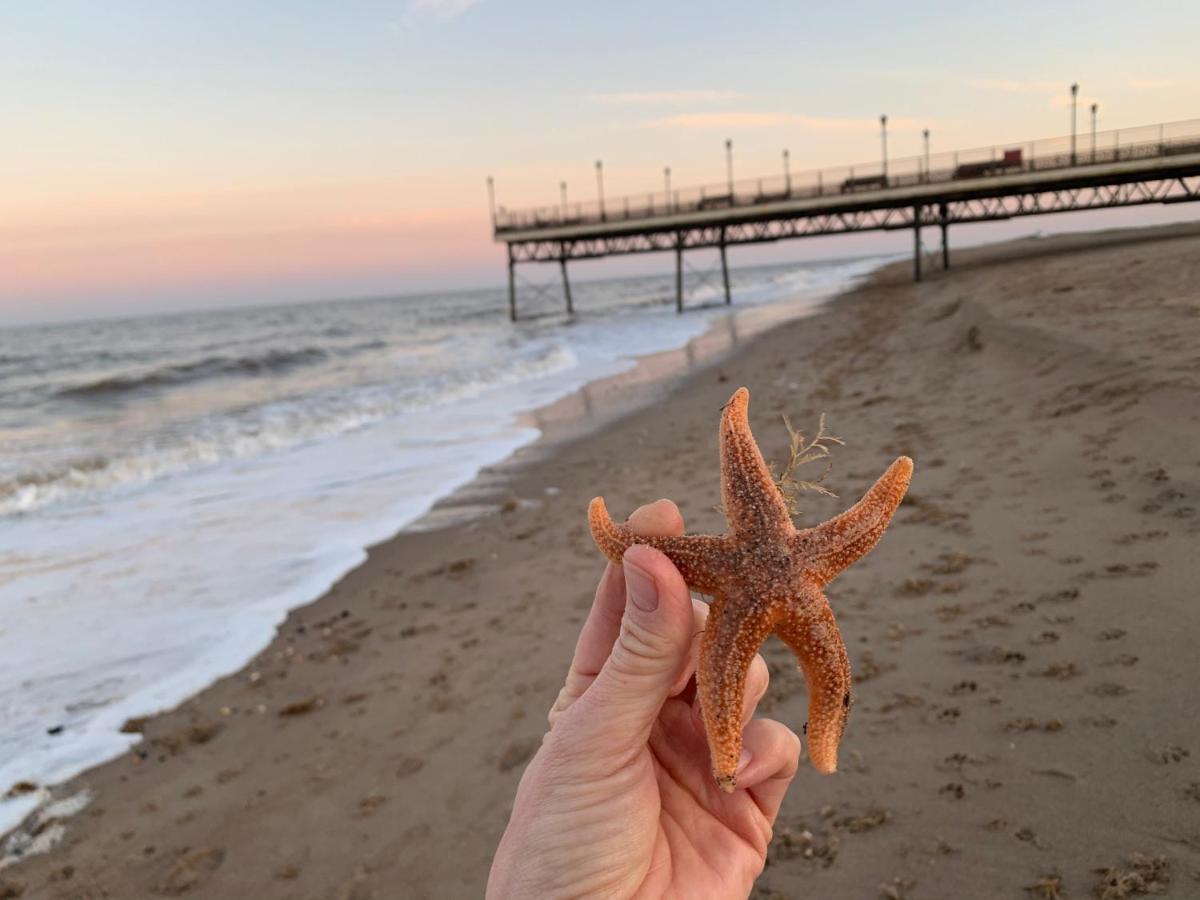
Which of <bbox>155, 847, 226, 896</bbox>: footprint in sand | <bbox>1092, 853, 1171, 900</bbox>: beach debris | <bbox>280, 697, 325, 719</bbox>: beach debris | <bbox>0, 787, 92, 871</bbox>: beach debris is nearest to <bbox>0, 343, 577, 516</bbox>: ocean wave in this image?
<bbox>0, 787, 92, 871</bbox>: beach debris

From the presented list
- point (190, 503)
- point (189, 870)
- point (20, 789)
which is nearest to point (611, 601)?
point (189, 870)

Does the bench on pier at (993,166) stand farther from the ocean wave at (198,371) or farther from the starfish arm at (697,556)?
the starfish arm at (697,556)

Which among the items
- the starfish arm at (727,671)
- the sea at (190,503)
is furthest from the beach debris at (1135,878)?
the sea at (190,503)

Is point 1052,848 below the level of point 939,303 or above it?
below

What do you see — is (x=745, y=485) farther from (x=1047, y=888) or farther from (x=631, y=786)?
(x=1047, y=888)

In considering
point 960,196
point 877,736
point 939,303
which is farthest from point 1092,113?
point 877,736

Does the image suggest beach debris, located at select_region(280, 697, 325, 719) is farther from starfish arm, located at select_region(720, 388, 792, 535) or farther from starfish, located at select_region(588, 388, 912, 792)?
starfish arm, located at select_region(720, 388, 792, 535)

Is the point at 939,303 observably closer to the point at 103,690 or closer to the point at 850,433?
the point at 850,433

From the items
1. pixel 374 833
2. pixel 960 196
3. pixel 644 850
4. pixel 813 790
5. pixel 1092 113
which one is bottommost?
pixel 374 833
